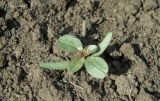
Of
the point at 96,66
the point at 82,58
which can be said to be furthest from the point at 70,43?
the point at 96,66

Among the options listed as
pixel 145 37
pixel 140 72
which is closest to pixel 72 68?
pixel 140 72

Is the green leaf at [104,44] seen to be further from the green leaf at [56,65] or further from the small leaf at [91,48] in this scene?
the green leaf at [56,65]

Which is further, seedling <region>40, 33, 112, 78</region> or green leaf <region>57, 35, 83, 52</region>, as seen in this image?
green leaf <region>57, 35, 83, 52</region>

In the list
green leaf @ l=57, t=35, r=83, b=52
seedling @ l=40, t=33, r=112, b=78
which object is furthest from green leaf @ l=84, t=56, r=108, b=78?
green leaf @ l=57, t=35, r=83, b=52

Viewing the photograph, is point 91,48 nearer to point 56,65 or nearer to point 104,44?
point 104,44

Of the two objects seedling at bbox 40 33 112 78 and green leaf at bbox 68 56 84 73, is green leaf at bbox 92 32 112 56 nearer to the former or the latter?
seedling at bbox 40 33 112 78

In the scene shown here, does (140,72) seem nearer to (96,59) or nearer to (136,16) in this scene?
(96,59)

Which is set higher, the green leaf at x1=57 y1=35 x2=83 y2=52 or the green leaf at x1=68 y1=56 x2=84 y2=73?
the green leaf at x1=57 y1=35 x2=83 y2=52
